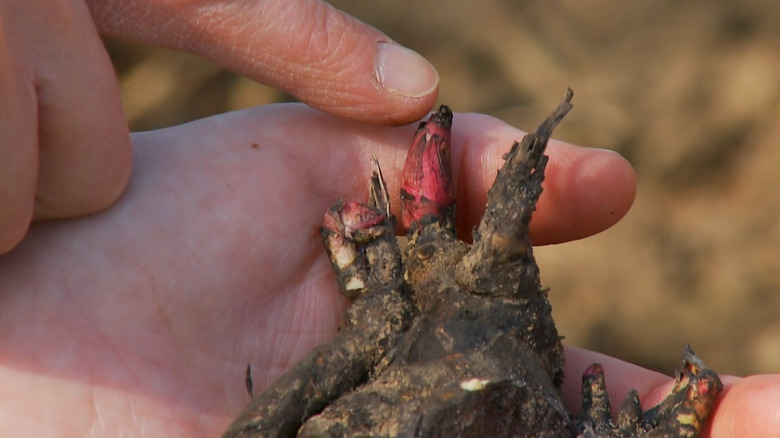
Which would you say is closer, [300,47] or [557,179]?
[300,47]

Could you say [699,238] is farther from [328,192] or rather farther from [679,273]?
[328,192]

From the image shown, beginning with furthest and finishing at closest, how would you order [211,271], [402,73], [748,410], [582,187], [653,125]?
[653,125] < [582,187] < [402,73] < [211,271] < [748,410]

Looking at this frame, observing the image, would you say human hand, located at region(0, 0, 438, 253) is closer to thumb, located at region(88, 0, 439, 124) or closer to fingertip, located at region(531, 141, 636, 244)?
thumb, located at region(88, 0, 439, 124)

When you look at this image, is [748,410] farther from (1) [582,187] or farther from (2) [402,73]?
(2) [402,73]

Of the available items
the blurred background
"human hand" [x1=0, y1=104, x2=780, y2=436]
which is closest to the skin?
"human hand" [x1=0, y1=104, x2=780, y2=436]

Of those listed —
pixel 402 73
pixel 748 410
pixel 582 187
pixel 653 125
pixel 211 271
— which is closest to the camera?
pixel 748 410

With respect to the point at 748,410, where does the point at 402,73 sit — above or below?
above

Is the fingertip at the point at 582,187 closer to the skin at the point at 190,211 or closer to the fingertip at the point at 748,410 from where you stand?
the skin at the point at 190,211

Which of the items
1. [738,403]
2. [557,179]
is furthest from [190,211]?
[738,403]
